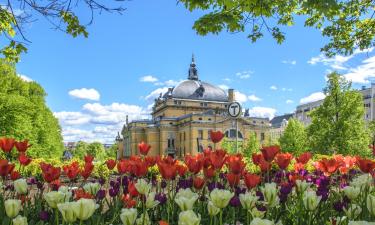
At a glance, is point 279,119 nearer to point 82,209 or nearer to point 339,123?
point 339,123

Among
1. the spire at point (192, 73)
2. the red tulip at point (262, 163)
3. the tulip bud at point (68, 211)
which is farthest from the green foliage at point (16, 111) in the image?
the spire at point (192, 73)

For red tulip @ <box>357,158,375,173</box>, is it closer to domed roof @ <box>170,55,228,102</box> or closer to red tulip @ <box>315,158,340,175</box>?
red tulip @ <box>315,158,340,175</box>

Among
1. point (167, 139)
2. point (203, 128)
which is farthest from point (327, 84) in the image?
point (167, 139)

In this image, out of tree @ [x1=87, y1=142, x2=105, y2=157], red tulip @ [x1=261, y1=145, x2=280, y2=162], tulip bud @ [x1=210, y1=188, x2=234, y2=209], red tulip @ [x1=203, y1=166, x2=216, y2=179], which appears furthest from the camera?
tree @ [x1=87, y1=142, x2=105, y2=157]

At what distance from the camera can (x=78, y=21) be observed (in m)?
6.98

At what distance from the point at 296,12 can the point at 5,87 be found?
23578 millimetres

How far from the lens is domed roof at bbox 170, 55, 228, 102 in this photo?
301 feet

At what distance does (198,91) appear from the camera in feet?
304

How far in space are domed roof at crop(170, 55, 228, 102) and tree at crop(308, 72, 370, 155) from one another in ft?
200

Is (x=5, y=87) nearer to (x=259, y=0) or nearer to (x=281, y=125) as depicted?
(x=259, y=0)

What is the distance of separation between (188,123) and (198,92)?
675 inches

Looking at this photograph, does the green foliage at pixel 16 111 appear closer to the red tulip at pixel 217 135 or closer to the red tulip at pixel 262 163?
the red tulip at pixel 217 135

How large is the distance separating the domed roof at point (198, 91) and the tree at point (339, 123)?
60.9 meters

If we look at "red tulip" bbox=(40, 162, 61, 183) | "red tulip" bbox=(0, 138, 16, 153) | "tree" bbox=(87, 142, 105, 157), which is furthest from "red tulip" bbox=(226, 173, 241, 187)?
"tree" bbox=(87, 142, 105, 157)
